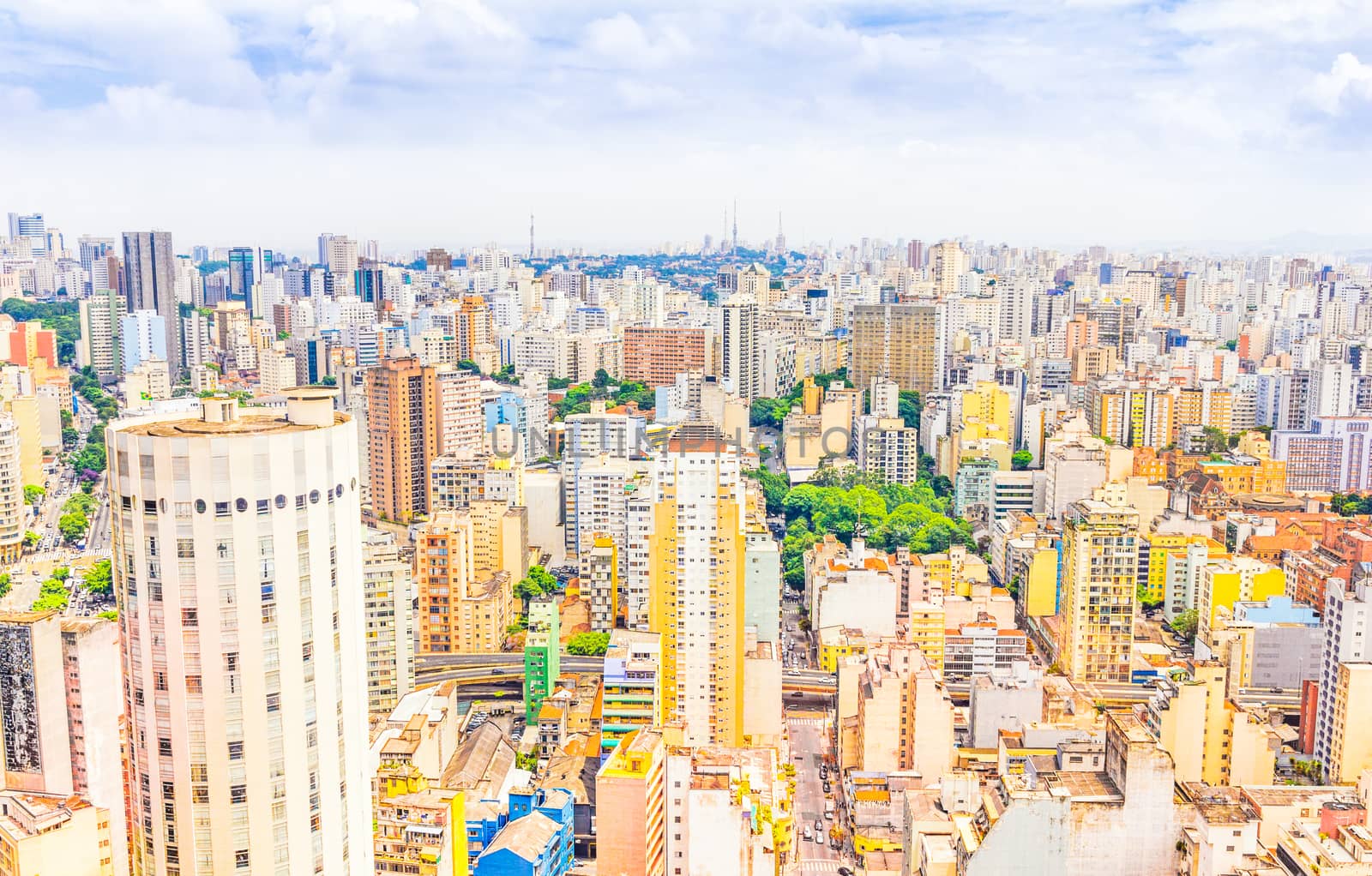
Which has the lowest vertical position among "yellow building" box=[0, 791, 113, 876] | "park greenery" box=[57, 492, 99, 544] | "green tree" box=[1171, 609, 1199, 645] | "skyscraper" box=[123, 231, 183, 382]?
"green tree" box=[1171, 609, 1199, 645]

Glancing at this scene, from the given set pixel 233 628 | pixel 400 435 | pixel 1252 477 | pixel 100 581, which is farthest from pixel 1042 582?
pixel 233 628

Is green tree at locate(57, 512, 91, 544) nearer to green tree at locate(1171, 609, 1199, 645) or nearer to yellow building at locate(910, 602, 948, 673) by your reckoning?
yellow building at locate(910, 602, 948, 673)

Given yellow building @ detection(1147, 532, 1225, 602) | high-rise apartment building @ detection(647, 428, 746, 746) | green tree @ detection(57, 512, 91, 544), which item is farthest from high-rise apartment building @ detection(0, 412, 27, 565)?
yellow building @ detection(1147, 532, 1225, 602)

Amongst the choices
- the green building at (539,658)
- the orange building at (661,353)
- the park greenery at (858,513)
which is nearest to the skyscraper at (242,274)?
the orange building at (661,353)

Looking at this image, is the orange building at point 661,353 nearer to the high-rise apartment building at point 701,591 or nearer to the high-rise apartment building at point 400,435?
the high-rise apartment building at point 400,435

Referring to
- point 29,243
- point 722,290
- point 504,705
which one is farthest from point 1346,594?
point 29,243
